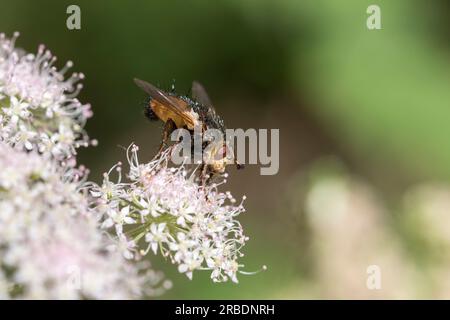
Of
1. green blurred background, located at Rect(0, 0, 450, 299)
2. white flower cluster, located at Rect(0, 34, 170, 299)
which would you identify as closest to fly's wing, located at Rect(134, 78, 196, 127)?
white flower cluster, located at Rect(0, 34, 170, 299)

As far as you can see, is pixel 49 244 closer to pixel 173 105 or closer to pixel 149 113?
pixel 173 105

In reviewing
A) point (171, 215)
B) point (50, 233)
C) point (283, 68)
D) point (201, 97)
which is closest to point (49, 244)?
point (50, 233)

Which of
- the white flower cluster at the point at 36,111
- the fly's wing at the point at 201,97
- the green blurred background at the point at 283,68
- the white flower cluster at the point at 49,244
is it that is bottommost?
the white flower cluster at the point at 49,244

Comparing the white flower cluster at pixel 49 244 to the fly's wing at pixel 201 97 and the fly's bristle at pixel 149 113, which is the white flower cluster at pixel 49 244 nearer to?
the fly's bristle at pixel 149 113

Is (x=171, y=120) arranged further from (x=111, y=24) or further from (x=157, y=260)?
(x=111, y=24)

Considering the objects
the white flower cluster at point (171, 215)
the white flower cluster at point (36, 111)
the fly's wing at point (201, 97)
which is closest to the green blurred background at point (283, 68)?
the fly's wing at point (201, 97)

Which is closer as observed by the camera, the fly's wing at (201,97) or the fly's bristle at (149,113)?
the fly's bristle at (149,113)

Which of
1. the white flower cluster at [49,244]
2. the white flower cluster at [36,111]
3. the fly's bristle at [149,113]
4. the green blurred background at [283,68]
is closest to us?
the white flower cluster at [49,244]
